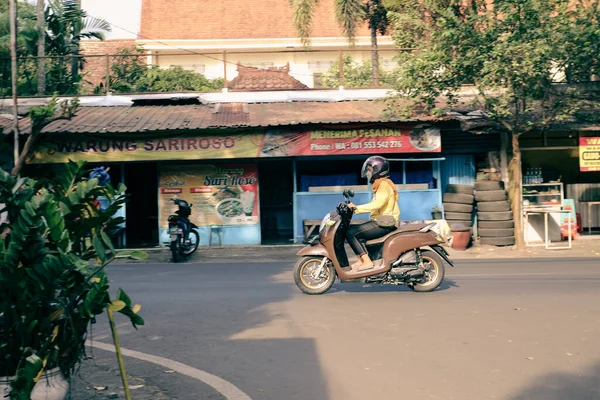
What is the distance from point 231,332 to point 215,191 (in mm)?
11419

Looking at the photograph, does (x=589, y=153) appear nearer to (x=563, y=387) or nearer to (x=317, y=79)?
(x=563, y=387)

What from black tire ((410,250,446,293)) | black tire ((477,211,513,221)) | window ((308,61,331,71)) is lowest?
black tire ((410,250,446,293))

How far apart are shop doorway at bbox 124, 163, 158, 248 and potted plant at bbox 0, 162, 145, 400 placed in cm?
1611

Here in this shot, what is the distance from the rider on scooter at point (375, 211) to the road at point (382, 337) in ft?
1.98

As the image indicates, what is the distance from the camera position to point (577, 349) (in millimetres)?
6449

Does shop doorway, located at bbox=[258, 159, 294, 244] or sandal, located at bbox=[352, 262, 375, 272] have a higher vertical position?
shop doorway, located at bbox=[258, 159, 294, 244]

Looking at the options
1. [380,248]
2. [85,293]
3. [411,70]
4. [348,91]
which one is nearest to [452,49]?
[411,70]

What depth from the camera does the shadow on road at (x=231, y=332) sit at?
18.8ft

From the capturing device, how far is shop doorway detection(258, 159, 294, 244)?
69.2 feet

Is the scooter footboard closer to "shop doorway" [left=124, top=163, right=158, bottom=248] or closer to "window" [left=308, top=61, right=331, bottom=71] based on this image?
"shop doorway" [left=124, top=163, right=158, bottom=248]

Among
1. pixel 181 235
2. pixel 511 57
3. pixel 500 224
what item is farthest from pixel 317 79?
pixel 181 235

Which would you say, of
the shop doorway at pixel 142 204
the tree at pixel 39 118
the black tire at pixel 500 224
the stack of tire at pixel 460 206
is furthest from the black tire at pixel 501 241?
the tree at pixel 39 118

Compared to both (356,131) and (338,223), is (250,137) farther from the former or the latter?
(338,223)

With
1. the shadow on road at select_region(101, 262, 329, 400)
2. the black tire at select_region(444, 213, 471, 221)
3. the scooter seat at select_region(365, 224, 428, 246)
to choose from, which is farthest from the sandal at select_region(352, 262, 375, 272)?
the black tire at select_region(444, 213, 471, 221)
